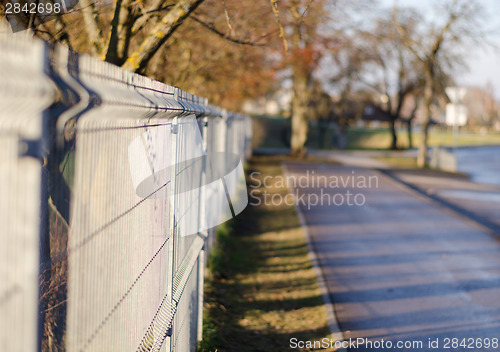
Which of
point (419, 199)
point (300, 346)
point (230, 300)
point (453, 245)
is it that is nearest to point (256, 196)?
point (419, 199)

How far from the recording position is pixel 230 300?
27.5ft

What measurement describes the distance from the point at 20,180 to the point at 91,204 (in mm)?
843

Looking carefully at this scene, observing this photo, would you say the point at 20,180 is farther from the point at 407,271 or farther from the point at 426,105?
the point at 426,105

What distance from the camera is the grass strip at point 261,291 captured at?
7.02 m

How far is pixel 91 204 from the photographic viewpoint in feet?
8.05

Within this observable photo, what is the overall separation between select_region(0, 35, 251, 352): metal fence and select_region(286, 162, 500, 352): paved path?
290 centimetres

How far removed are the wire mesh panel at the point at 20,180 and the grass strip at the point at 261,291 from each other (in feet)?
15.7

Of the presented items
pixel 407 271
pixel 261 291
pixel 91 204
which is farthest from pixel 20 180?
pixel 407 271

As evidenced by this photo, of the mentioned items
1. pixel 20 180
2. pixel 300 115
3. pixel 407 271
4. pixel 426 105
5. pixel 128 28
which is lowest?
pixel 407 271

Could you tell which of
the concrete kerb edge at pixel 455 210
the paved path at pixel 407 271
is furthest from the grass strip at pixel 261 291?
the concrete kerb edge at pixel 455 210

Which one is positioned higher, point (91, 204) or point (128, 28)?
point (128, 28)

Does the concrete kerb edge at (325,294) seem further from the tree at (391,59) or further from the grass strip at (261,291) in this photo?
the tree at (391,59)

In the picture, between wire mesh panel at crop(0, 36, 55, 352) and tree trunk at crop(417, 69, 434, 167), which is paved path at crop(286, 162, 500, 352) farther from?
tree trunk at crop(417, 69, 434, 167)

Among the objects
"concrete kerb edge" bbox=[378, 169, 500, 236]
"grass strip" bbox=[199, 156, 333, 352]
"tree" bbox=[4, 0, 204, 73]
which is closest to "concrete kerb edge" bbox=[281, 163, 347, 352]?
"grass strip" bbox=[199, 156, 333, 352]
